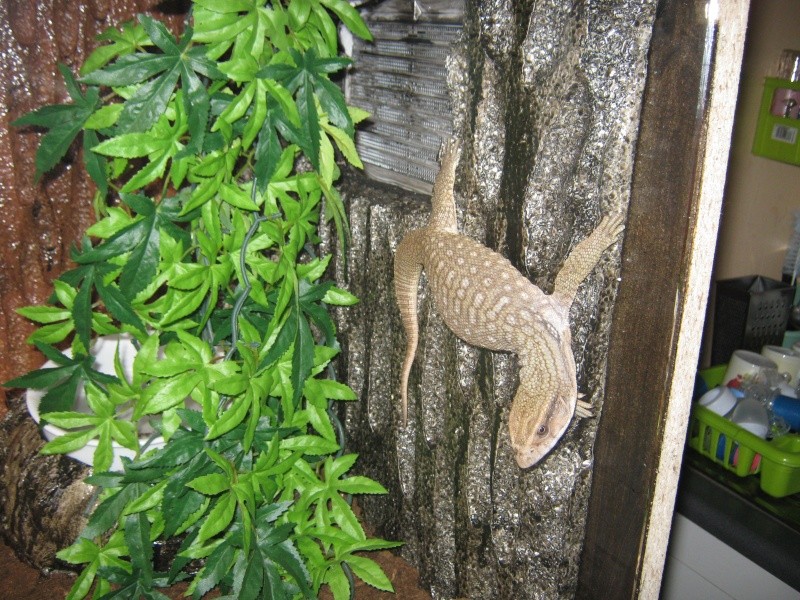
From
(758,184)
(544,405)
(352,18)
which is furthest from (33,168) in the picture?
(758,184)

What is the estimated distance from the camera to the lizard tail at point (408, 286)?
1.03 meters

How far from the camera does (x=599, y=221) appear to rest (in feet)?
2.51

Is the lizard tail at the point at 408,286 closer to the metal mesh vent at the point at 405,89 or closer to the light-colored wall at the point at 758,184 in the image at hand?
the metal mesh vent at the point at 405,89

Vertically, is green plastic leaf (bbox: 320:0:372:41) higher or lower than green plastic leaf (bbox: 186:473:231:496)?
higher

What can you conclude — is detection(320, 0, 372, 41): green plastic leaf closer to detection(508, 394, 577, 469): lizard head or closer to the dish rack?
detection(508, 394, 577, 469): lizard head

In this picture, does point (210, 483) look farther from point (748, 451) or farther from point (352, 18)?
point (748, 451)

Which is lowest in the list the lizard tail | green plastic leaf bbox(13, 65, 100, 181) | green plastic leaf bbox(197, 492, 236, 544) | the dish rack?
the dish rack

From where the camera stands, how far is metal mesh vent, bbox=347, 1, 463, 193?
990 mm

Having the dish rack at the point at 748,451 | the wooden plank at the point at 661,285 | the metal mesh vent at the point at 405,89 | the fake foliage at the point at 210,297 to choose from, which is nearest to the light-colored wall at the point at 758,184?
the dish rack at the point at 748,451

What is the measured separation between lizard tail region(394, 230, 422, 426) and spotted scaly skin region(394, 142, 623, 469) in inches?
1.2

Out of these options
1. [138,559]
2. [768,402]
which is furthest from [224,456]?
[768,402]

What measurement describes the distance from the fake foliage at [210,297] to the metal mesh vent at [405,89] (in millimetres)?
120

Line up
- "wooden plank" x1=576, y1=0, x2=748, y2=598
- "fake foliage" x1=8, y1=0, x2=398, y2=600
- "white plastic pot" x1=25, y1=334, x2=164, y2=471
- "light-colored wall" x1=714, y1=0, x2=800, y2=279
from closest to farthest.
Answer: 1. "wooden plank" x1=576, y1=0, x2=748, y2=598
2. "fake foliage" x1=8, y1=0, x2=398, y2=600
3. "white plastic pot" x1=25, y1=334, x2=164, y2=471
4. "light-colored wall" x1=714, y1=0, x2=800, y2=279

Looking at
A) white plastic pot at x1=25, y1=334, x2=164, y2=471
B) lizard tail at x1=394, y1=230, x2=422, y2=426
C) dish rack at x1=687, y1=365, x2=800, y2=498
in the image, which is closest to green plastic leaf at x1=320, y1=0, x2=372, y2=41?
lizard tail at x1=394, y1=230, x2=422, y2=426
